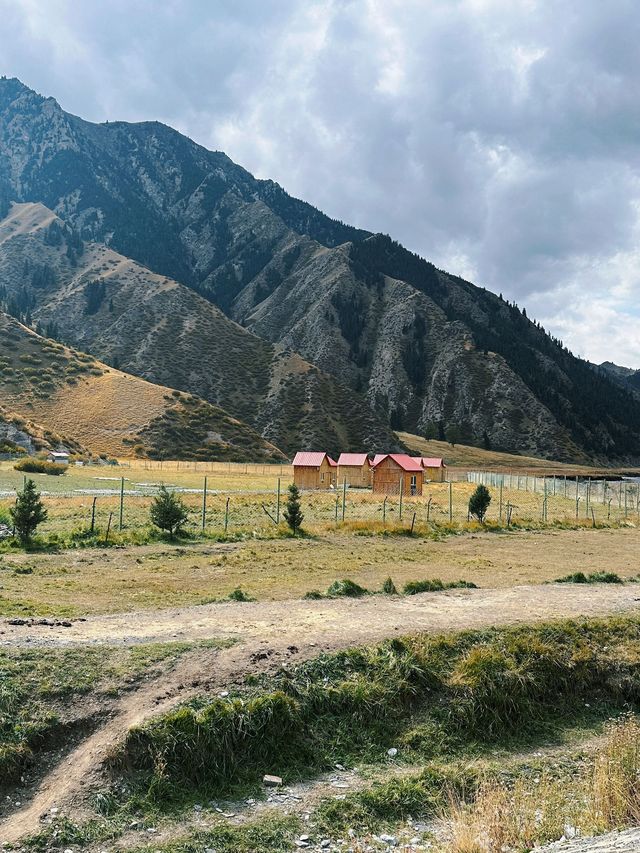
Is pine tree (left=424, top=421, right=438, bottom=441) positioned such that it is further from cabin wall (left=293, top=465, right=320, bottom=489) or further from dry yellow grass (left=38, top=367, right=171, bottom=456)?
cabin wall (left=293, top=465, right=320, bottom=489)

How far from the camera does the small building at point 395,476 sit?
5744 cm

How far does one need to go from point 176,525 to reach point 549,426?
14733cm

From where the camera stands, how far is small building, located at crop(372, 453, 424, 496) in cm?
5744

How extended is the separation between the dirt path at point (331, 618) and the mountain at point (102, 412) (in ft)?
255

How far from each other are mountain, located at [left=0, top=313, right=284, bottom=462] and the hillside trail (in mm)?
78027

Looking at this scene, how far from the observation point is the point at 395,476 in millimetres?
57812

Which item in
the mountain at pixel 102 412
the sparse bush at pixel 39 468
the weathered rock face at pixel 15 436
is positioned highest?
the mountain at pixel 102 412

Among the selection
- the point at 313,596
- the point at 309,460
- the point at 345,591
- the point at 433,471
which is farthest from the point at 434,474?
the point at 313,596

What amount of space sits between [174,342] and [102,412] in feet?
154

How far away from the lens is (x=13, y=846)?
6.42 metres

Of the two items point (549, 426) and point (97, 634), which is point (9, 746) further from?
point (549, 426)

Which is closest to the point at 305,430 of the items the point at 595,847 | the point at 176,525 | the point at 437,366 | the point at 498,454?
the point at 498,454

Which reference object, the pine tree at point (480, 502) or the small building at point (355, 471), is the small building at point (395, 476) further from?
the pine tree at point (480, 502)

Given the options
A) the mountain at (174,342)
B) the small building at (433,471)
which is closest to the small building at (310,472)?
the small building at (433,471)
